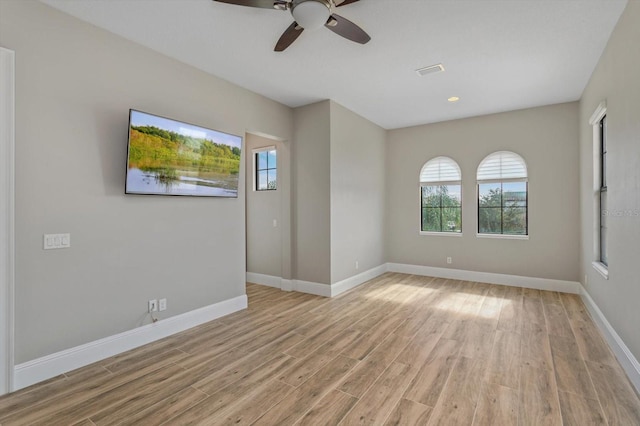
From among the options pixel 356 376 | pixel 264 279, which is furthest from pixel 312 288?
pixel 356 376

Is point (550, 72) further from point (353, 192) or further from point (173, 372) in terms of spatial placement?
point (173, 372)

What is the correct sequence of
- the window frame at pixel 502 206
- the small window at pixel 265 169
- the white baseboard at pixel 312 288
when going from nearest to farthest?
the white baseboard at pixel 312 288, the window frame at pixel 502 206, the small window at pixel 265 169

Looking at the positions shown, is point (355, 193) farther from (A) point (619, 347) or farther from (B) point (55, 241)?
(B) point (55, 241)

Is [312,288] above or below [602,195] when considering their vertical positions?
below

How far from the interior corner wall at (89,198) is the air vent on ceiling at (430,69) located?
2.56m

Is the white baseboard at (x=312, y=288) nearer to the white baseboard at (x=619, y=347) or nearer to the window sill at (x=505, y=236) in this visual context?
the window sill at (x=505, y=236)

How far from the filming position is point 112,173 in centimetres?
299

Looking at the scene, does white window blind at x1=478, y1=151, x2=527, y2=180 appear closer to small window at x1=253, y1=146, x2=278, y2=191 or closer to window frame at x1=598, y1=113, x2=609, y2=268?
window frame at x1=598, y1=113, x2=609, y2=268

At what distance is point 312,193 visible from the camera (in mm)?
5055

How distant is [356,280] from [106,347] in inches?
147

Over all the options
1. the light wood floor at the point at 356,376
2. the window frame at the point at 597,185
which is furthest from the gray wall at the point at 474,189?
the light wood floor at the point at 356,376

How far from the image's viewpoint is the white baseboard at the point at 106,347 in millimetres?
2458

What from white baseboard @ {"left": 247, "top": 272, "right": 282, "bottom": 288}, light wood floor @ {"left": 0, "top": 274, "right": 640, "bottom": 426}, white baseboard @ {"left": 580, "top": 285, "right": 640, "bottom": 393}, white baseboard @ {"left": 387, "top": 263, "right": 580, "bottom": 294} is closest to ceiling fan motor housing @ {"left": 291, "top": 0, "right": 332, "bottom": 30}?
light wood floor @ {"left": 0, "top": 274, "right": 640, "bottom": 426}

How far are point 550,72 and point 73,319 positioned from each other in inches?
223
